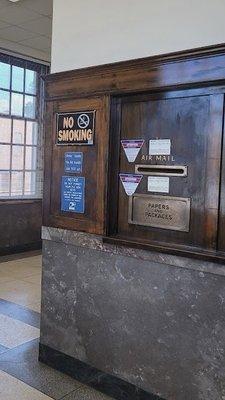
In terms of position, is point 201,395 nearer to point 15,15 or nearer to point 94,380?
point 94,380

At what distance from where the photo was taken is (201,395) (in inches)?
82.8

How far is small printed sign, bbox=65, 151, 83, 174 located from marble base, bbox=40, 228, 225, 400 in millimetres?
426

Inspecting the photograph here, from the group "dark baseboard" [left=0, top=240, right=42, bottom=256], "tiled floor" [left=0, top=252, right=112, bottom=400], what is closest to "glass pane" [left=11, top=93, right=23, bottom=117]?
"dark baseboard" [left=0, top=240, right=42, bottom=256]

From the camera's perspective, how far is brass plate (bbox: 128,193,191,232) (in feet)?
7.18

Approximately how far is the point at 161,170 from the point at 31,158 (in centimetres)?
460

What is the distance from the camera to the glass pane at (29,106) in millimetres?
6402

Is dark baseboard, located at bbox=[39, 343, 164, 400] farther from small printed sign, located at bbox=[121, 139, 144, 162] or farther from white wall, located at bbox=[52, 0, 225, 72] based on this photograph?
white wall, located at bbox=[52, 0, 225, 72]

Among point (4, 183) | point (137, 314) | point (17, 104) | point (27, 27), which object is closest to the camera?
point (137, 314)

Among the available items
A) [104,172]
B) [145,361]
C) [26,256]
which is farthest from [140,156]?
[26,256]

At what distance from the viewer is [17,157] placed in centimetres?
631

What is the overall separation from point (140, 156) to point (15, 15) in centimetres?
307

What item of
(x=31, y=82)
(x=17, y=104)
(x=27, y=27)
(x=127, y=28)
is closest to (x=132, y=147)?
(x=127, y=28)

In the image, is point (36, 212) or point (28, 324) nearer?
point (28, 324)

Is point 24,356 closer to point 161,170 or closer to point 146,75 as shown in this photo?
point 161,170
